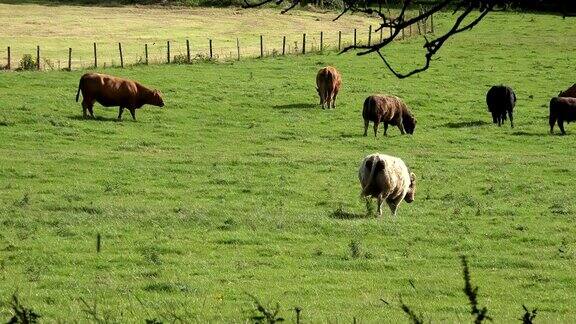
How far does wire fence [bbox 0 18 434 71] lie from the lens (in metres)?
46.4

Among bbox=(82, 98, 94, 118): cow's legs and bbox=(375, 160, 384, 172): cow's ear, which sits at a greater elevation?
bbox=(375, 160, 384, 172): cow's ear

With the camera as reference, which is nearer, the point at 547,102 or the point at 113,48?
the point at 547,102

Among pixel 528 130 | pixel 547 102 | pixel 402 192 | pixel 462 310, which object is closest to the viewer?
pixel 462 310

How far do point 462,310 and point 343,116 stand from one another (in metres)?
23.8

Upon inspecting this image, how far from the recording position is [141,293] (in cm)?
1313

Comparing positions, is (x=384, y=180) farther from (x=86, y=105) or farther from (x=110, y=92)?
(x=110, y=92)

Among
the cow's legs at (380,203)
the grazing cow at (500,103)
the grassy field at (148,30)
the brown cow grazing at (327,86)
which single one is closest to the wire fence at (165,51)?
the grassy field at (148,30)

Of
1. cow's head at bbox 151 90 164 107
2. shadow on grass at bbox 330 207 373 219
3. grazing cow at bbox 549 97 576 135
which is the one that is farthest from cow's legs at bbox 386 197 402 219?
cow's head at bbox 151 90 164 107

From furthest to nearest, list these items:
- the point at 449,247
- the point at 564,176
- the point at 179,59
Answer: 1. the point at 179,59
2. the point at 564,176
3. the point at 449,247

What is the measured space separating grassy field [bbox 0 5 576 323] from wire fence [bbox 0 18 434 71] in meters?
2.74

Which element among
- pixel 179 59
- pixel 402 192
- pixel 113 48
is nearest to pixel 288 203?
pixel 402 192

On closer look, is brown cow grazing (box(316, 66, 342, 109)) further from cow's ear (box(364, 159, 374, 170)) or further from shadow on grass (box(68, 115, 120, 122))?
cow's ear (box(364, 159, 374, 170))

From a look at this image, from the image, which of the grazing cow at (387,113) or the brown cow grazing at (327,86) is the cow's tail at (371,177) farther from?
the brown cow grazing at (327,86)

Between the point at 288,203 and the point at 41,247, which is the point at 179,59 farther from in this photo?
the point at 41,247
